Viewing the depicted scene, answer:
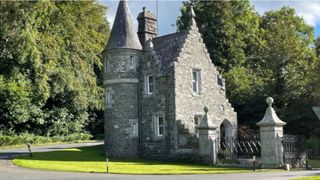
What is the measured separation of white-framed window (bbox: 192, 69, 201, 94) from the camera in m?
36.1

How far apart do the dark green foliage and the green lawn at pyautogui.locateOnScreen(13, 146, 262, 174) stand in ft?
30.8

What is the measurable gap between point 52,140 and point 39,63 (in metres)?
8.90

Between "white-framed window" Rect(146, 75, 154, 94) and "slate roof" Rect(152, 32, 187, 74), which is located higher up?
"slate roof" Rect(152, 32, 187, 74)

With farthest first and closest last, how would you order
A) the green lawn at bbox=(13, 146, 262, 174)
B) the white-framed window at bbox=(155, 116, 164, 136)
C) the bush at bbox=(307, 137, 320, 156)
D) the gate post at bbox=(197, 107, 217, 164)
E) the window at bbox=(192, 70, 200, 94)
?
the bush at bbox=(307, 137, 320, 156) < the window at bbox=(192, 70, 200, 94) < the white-framed window at bbox=(155, 116, 164, 136) < the gate post at bbox=(197, 107, 217, 164) < the green lawn at bbox=(13, 146, 262, 174)

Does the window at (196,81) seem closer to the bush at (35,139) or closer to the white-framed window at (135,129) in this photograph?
the white-framed window at (135,129)

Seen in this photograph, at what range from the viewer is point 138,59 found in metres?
36.1

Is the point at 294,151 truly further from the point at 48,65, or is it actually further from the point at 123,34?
the point at 48,65

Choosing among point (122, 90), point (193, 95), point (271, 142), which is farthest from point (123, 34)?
point (271, 142)

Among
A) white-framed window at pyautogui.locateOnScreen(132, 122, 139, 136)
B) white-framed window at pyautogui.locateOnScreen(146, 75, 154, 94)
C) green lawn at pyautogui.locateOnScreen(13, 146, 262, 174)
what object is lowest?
green lawn at pyautogui.locateOnScreen(13, 146, 262, 174)

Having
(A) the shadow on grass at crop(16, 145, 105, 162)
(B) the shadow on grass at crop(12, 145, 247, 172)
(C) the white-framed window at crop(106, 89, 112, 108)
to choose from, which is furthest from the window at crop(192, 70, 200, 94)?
(A) the shadow on grass at crop(16, 145, 105, 162)

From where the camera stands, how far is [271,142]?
27609 mm

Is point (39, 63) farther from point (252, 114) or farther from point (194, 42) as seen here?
point (252, 114)

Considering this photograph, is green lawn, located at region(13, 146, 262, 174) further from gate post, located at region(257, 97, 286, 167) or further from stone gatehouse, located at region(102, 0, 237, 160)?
stone gatehouse, located at region(102, 0, 237, 160)

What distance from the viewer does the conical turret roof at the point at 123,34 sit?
116 feet
